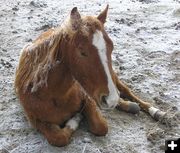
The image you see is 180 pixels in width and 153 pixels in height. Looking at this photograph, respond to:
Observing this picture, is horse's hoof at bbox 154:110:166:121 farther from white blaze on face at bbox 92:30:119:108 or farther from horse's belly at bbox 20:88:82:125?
white blaze on face at bbox 92:30:119:108

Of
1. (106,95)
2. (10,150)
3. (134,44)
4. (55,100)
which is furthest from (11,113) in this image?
(134,44)

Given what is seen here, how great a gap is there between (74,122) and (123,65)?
4.48ft

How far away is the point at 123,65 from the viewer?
4.68 m

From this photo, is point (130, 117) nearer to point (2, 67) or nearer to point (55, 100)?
point (55, 100)

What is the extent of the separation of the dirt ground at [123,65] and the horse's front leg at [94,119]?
65mm

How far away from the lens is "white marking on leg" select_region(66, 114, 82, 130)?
3488 mm

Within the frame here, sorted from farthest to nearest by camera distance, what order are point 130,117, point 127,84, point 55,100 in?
1. point 127,84
2. point 130,117
3. point 55,100

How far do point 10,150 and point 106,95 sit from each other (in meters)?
1.09

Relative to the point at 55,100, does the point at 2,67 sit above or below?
below

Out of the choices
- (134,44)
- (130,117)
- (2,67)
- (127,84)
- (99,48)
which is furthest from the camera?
(134,44)

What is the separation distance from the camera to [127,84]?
430 centimetres

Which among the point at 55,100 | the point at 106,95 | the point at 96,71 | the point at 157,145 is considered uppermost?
the point at 96,71

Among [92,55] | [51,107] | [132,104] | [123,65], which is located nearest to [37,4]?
[123,65]

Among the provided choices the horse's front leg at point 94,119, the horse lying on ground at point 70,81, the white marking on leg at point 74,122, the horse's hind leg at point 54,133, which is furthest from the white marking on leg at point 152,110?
the horse's hind leg at point 54,133
